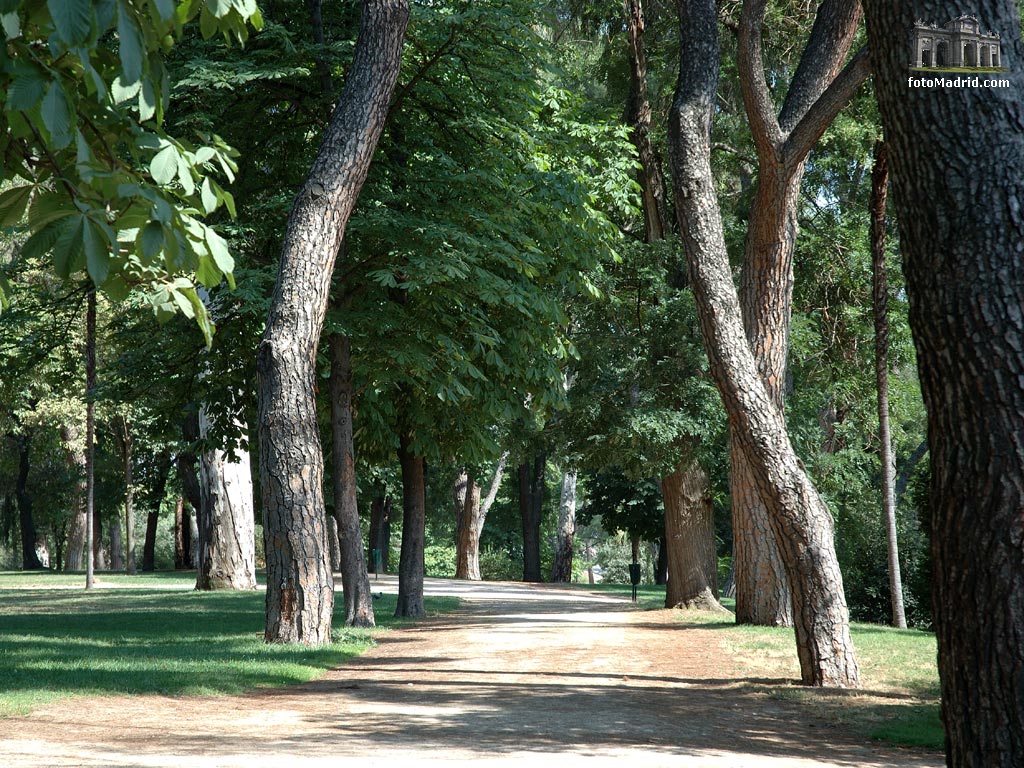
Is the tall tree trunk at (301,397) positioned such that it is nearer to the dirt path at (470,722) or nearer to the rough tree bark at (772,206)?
the dirt path at (470,722)

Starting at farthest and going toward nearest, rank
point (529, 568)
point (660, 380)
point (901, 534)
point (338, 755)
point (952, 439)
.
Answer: point (529, 568)
point (901, 534)
point (660, 380)
point (338, 755)
point (952, 439)

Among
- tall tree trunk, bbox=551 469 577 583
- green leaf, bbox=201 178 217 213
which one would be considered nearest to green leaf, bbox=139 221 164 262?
green leaf, bbox=201 178 217 213

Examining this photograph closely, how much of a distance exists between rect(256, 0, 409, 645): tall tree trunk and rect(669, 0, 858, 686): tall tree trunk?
4.01 meters

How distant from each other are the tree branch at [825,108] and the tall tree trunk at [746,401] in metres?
1.22

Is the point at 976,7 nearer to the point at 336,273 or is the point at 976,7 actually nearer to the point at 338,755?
the point at 338,755

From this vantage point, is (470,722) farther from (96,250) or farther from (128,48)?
(128,48)

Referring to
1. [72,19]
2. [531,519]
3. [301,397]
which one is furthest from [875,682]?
[531,519]

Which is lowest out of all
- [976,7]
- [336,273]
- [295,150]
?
[976,7]

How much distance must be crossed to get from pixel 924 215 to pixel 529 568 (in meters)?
38.1

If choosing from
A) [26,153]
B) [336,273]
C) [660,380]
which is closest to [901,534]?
[660,380]

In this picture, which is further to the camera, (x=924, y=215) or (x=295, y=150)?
(x=295, y=150)

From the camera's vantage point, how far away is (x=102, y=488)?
1802 inches

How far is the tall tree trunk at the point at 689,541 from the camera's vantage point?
20.5 meters

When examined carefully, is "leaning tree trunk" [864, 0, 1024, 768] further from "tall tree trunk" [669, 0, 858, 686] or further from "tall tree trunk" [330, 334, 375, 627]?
"tall tree trunk" [330, 334, 375, 627]
